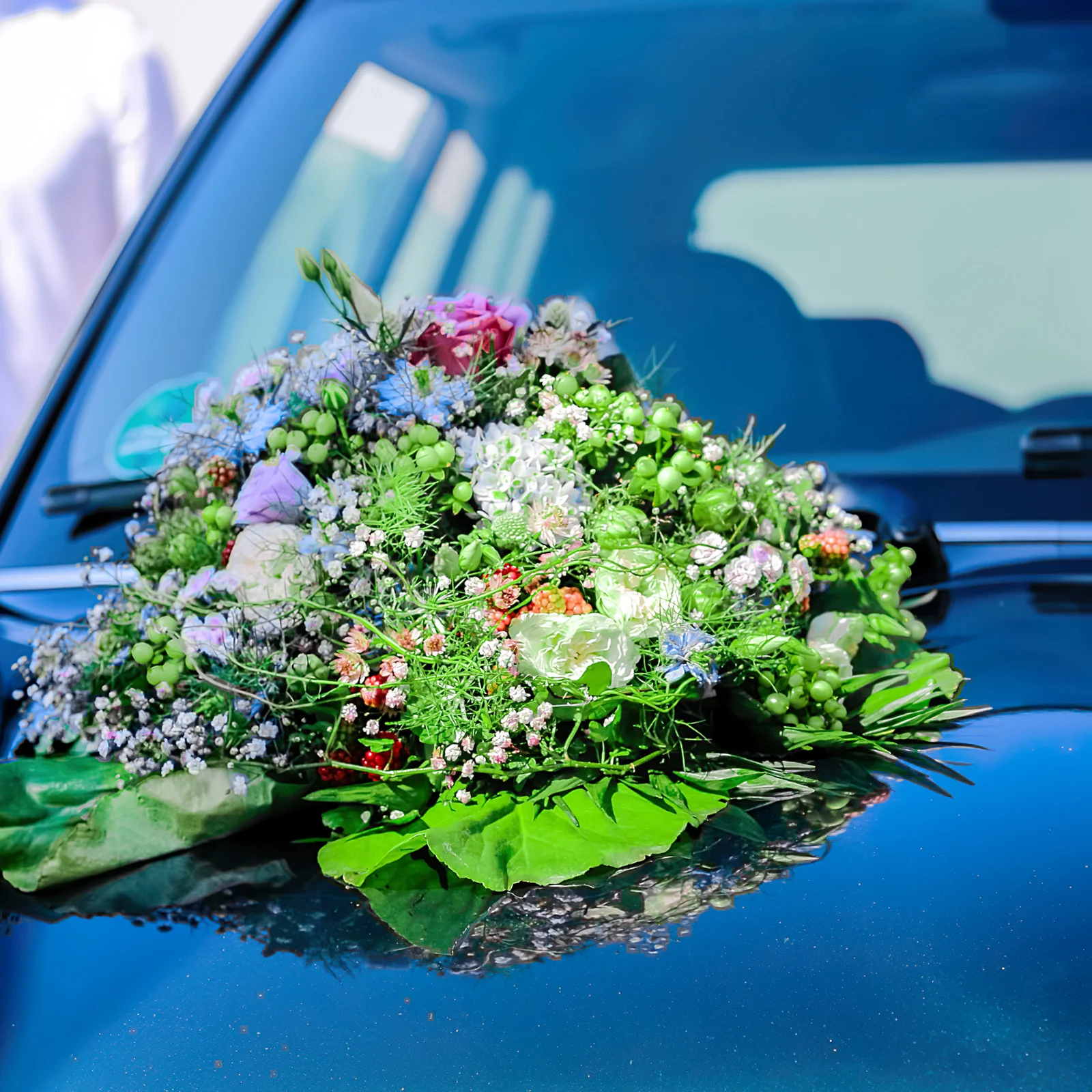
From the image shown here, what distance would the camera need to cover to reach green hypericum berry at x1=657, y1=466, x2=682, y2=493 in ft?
4.21

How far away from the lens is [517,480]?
1259 mm

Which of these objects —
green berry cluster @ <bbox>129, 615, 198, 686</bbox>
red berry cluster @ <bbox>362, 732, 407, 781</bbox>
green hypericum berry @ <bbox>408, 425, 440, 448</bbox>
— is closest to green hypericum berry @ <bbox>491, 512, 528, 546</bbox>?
green hypericum berry @ <bbox>408, 425, 440, 448</bbox>

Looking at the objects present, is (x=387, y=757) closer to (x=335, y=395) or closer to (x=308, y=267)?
(x=335, y=395)

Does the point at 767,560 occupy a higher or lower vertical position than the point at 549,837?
higher

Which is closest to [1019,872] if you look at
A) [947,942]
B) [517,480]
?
[947,942]

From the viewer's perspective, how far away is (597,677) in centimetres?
113

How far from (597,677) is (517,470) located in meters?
0.25

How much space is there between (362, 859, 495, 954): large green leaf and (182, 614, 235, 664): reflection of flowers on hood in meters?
0.27

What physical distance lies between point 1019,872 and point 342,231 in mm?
2042

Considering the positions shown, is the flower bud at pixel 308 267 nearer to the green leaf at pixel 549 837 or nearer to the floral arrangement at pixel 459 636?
the floral arrangement at pixel 459 636

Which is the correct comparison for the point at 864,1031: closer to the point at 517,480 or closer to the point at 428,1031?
the point at 428,1031

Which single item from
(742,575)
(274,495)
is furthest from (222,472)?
(742,575)

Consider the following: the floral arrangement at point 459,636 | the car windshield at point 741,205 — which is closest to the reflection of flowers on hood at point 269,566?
the floral arrangement at point 459,636

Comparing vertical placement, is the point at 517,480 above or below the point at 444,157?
below
